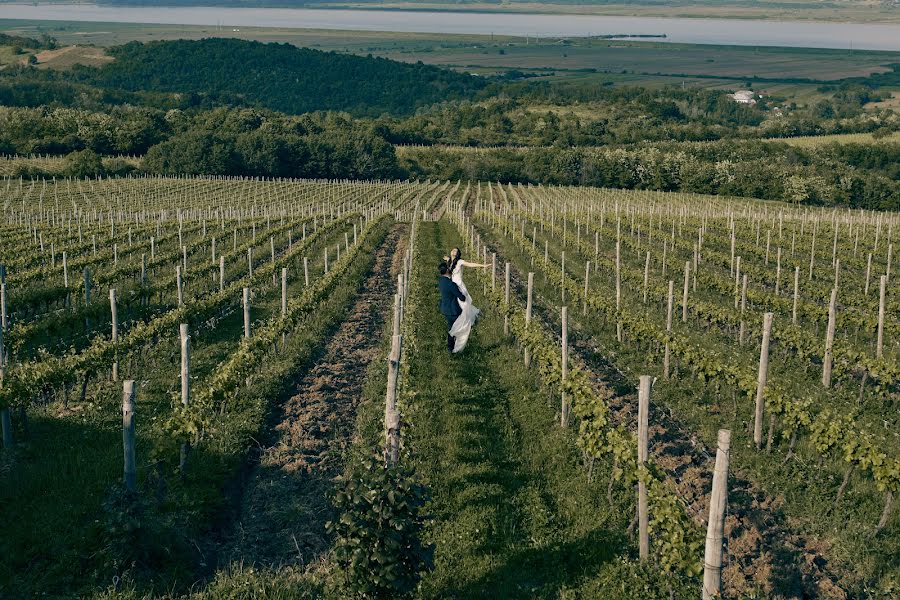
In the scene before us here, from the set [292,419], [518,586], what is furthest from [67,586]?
[292,419]

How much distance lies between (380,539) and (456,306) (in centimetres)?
897

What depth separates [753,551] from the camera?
915cm

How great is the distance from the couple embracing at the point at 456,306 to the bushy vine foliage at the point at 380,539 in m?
8.24

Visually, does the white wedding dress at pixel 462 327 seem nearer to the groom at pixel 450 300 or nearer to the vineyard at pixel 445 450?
the groom at pixel 450 300

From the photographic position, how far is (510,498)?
33.6ft

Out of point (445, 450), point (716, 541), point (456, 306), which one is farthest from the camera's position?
point (456, 306)

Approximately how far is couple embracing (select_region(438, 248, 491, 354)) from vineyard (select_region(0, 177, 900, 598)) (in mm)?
378

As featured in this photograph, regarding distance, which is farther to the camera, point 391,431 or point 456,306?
point 456,306

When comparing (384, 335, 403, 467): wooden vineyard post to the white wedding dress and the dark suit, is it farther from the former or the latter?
the dark suit

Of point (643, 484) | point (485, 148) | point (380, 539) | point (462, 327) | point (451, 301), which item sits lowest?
point (485, 148)

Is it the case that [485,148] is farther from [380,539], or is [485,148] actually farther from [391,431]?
[380,539]

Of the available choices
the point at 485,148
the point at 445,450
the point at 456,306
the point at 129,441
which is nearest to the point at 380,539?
the point at 129,441

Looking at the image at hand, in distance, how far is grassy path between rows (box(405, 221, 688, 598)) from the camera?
853 centimetres

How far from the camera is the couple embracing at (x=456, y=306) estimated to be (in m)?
16.7
